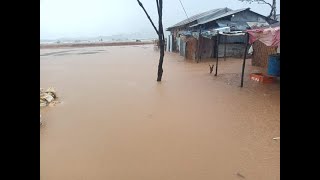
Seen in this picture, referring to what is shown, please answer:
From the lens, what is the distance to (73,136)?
6758 mm

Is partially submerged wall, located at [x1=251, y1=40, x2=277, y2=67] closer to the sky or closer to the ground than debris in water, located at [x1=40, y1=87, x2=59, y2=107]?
closer to the sky

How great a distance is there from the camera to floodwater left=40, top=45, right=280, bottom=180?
4.93 m

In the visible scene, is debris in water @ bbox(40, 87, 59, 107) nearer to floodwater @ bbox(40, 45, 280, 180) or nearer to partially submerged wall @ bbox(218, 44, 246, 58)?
floodwater @ bbox(40, 45, 280, 180)

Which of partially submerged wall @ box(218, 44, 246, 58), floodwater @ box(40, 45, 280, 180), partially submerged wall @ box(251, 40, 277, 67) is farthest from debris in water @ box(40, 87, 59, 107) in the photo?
partially submerged wall @ box(218, 44, 246, 58)

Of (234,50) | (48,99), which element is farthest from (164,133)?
(234,50)

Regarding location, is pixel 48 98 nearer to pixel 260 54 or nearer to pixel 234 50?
pixel 260 54

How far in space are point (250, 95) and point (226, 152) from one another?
16.8ft

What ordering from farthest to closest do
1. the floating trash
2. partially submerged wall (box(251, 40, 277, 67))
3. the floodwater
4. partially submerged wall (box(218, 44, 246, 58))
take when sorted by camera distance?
1. partially submerged wall (box(218, 44, 246, 58))
2. partially submerged wall (box(251, 40, 277, 67))
3. the floating trash
4. the floodwater

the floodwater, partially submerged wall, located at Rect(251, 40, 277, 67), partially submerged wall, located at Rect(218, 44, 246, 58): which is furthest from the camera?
partially submerged wall, located at Rect(218, 44, 246, 58)

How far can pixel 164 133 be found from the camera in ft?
22.2

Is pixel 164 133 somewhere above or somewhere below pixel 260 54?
below

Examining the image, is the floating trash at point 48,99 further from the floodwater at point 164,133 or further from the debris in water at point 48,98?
the floodwater at point 164,133

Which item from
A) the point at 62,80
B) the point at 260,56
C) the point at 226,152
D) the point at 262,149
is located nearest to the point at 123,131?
the point at 226,152
